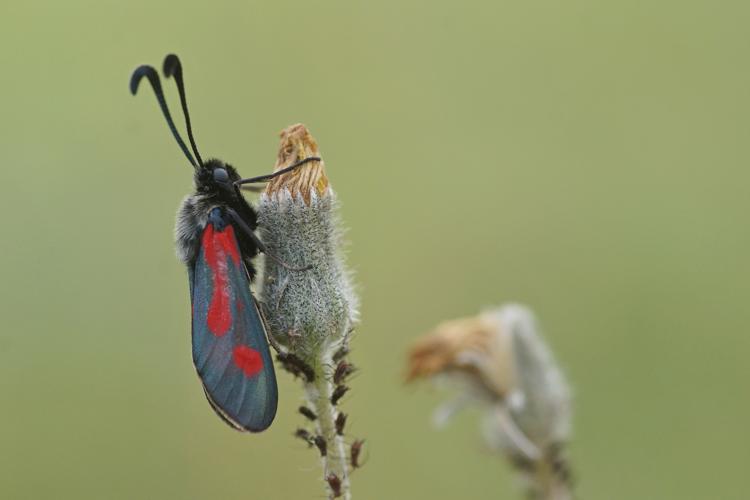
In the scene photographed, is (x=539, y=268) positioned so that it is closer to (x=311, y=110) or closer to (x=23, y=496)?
(x=311, y=110)

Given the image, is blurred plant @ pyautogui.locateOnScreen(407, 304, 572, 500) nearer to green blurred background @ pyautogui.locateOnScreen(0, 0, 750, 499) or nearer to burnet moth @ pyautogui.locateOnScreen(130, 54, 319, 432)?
green blurred background @ pyautogui.locateOnScreen(0, 0, 750, 499)

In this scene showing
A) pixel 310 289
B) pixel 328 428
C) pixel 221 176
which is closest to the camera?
pixel 328 428

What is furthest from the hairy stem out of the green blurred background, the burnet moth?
the green blurred background

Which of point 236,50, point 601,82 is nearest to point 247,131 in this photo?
point 236,50

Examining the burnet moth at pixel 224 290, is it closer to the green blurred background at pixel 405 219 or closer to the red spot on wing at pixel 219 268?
the red spot on wing at pixel 219 268

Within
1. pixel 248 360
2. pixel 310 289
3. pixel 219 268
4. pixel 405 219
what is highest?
pixel 405 219

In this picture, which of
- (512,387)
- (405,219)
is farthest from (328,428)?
(405,219)

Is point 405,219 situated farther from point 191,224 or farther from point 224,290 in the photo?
point 224,290
